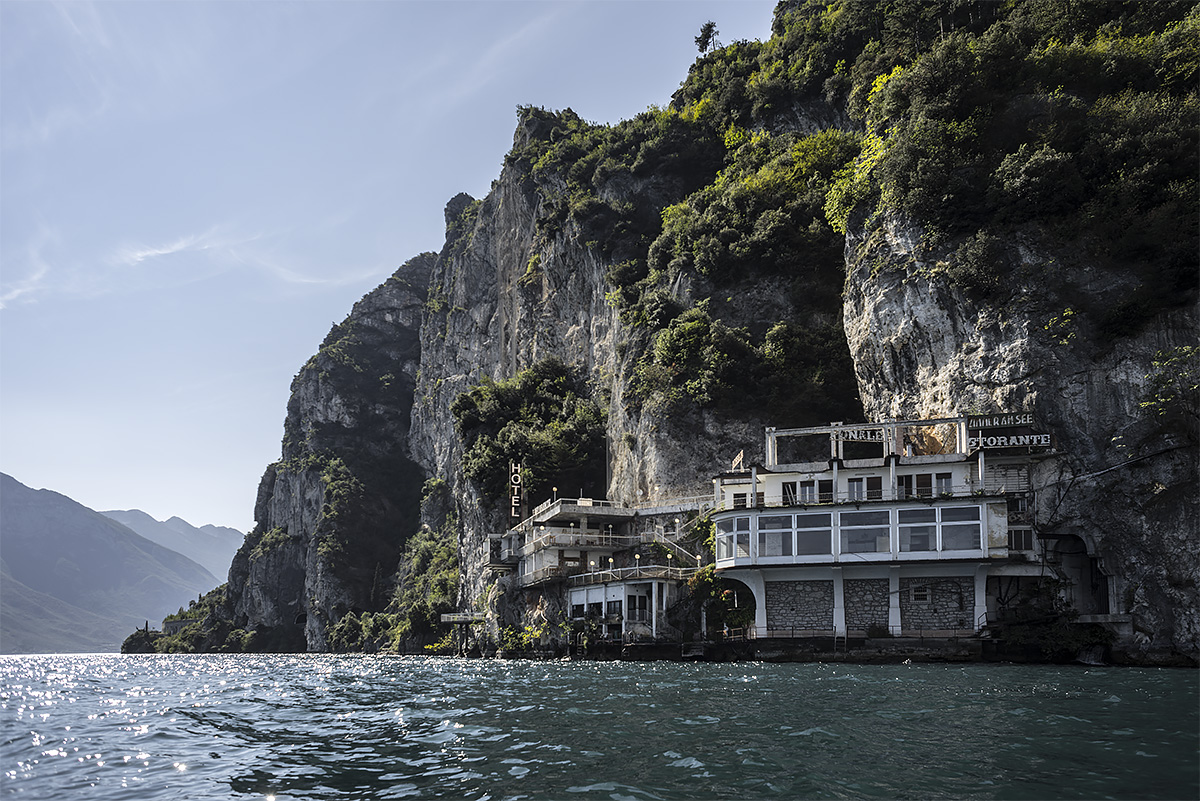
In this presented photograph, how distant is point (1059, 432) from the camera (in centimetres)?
4303

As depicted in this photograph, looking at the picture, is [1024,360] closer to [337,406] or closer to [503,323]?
[503,323]

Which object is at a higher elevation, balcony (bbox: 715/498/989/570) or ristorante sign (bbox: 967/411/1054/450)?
ristorante sign (bbox: 967/411/1054/450)

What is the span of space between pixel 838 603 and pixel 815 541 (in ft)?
11.6

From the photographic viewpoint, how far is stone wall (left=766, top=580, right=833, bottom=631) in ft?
155

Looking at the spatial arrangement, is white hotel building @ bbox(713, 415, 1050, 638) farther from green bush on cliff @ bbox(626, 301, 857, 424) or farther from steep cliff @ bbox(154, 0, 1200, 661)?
green bush on cliff @ bbox(626, 301, 857, 424)

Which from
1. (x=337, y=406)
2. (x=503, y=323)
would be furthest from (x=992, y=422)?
(x=337, y=406)

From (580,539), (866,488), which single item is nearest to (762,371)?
(866,488)

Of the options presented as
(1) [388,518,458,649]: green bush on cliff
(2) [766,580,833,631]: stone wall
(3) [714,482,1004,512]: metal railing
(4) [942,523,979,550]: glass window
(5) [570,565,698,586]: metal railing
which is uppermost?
(3) [714,482,1004,512]: metal railing

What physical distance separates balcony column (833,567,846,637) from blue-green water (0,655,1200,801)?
1612 centimetres

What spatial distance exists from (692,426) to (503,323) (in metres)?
59.8

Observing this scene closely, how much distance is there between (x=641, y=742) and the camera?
57.6 ft

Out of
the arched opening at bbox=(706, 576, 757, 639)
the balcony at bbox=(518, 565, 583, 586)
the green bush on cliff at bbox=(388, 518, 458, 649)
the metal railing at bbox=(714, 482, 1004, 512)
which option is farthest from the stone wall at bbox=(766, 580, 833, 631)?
the green bush on cliff at bbox=(388, 518, 458, 649)

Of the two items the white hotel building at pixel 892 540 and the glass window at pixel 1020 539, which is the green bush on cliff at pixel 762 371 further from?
the glass window at pixel 1020 539

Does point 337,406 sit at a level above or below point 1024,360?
above
